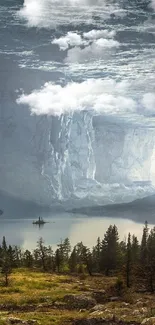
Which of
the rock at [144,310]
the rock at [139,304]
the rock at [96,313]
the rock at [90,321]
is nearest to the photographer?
the rock at [90,321]

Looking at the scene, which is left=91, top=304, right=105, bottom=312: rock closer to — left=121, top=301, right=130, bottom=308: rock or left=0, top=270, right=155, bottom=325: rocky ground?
left=0, top=270, right=155, bottom=325: rocky ground

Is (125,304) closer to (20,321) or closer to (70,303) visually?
(70,303)

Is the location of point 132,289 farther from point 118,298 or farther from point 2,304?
point 2,304

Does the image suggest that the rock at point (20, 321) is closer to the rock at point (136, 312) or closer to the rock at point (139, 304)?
the rock at point (136, 312)

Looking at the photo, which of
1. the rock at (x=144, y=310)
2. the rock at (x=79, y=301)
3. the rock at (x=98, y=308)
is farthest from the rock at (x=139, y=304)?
the rock at (x=79, y=301)

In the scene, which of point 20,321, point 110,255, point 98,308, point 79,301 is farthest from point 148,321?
point 110,255

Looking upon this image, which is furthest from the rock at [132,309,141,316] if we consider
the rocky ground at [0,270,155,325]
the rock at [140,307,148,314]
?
the rock at [140,307,148,314]

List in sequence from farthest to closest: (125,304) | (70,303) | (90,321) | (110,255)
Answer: (110,255), (70,303), (125,304), (90,321)
